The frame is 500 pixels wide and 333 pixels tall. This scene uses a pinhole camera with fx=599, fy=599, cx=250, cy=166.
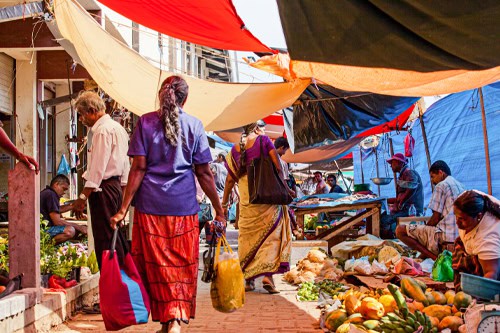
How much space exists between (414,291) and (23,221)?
3163 millimetres

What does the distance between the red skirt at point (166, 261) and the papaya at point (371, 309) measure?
4.20 ft

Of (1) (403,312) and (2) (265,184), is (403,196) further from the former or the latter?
(1) (403,312)

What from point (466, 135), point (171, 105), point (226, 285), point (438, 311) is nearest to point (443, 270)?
point (438, 311)

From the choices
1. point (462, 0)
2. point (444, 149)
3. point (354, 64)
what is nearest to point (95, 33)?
point (354, 64)

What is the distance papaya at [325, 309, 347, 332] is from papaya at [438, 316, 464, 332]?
834 millimetres

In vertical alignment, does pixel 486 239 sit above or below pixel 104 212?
below

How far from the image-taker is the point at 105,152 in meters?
5.25

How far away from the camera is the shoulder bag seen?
704 cm

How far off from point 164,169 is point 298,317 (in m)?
2.20

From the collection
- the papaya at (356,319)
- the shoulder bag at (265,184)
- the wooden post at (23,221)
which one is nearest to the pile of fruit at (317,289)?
the shoulder bag at (265,184)

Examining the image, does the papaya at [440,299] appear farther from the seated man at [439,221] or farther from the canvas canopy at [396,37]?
the seated man at [439,221]

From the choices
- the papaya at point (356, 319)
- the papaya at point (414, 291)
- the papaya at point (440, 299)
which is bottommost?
the papaya at point (356, 319)

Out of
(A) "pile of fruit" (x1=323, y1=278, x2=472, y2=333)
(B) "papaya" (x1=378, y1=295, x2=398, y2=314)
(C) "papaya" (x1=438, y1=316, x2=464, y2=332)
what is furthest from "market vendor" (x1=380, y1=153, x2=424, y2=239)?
(C) "papaya" (x1=438, y1=316, x2=464, y2=332)

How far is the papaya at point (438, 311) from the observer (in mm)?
4277
